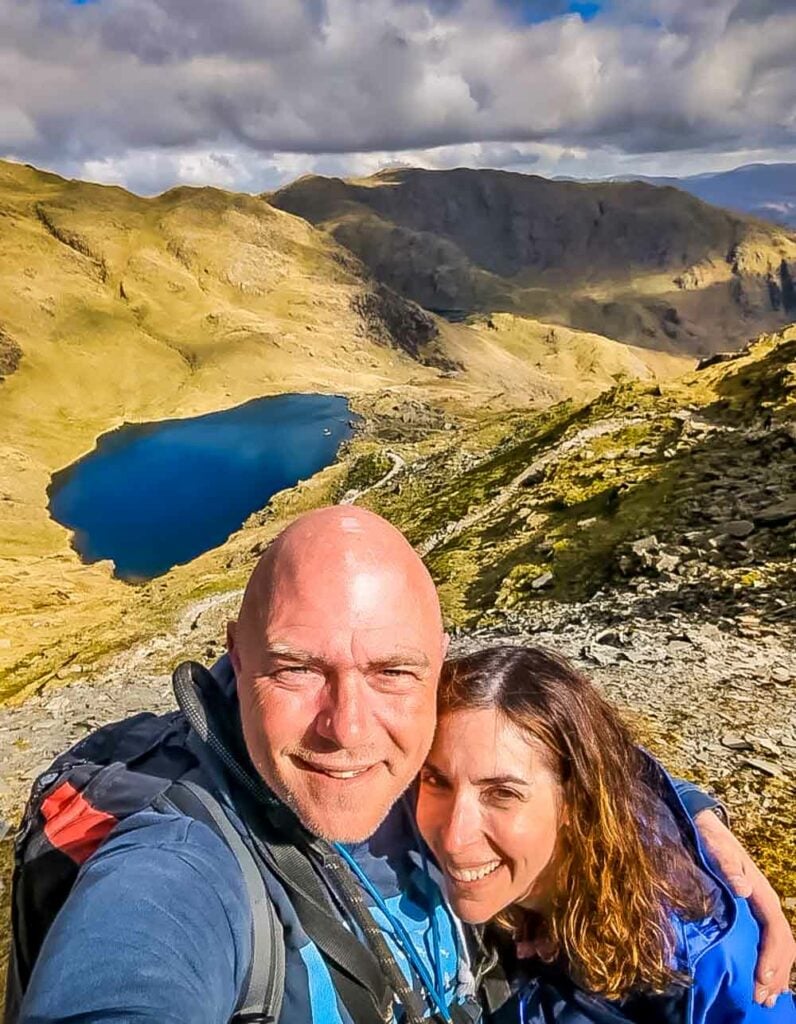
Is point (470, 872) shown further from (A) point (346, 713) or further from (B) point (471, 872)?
(A) point (346, 713)

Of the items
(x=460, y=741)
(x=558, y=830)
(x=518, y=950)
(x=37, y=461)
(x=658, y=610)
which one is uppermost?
(x=460, y=741)

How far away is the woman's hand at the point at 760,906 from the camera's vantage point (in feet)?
14.6

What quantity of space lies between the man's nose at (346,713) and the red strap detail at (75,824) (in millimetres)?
928

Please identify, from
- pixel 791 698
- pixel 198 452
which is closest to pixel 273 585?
pixel 791 698

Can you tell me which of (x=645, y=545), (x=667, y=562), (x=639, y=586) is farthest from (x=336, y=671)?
(x=645, y=545)

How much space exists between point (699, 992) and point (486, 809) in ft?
4.43

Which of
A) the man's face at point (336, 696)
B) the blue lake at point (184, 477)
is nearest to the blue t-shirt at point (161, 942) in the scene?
the man's face at point (336, 696)

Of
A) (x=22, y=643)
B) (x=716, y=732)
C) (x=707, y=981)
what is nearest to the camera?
(x=707, y=981)

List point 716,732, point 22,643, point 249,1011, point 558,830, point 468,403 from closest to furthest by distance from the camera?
point 249,1011, point 558,830, point 716,732, point 22,643, point 468,403

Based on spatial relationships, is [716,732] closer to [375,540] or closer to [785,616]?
[785,616]

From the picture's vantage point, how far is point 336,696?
3.62m

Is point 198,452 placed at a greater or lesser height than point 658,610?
lesser

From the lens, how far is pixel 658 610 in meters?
19.3

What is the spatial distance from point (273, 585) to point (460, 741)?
138cm
